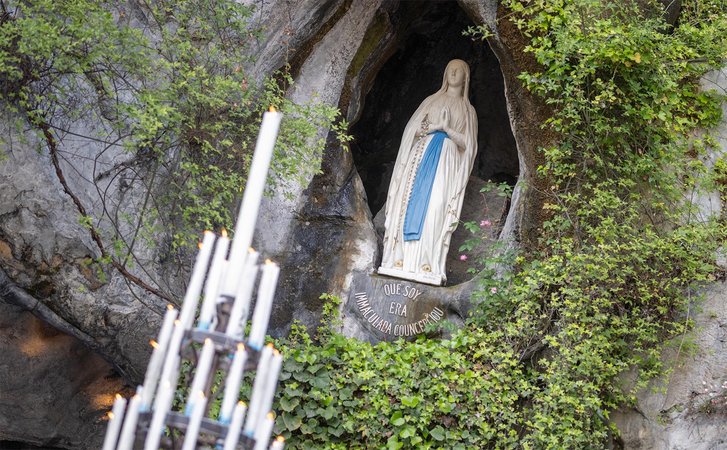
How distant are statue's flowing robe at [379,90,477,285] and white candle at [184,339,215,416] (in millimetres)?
4283

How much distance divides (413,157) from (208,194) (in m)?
1.59

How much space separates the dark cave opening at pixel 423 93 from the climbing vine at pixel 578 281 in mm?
1512

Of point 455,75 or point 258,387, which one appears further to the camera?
point 455,75

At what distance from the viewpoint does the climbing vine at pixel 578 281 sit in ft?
17.8

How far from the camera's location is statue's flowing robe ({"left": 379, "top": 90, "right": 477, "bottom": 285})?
6504 mm

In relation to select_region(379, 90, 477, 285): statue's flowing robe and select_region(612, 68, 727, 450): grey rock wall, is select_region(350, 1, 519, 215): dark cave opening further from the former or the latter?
select_region(612, 68, 727, 450): grey rock wall

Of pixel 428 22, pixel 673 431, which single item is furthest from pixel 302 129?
pixel 673 431

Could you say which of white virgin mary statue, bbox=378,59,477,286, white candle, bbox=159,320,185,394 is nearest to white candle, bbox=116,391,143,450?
white candle, bbox=159,320,185,394

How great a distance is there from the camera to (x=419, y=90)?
7836 millimetres

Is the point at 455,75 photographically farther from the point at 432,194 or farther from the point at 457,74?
the point at 432,194

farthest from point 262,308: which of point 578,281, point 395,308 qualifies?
point 395,308

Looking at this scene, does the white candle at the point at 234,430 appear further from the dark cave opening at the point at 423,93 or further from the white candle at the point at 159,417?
the dark cave opening at the point at 423,93

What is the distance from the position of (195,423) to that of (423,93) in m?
5.96

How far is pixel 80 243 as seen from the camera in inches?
247
